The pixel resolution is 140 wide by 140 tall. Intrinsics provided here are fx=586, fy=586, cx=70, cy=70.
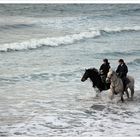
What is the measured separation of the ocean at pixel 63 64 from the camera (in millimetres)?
5094

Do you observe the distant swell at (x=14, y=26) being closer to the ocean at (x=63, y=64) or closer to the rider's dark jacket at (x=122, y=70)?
the ocean at (x=63, y=64)

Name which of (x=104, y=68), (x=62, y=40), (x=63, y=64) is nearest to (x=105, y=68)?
(x=104, y=68)

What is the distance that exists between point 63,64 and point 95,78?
13.2 inches

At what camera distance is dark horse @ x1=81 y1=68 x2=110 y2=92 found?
547cm

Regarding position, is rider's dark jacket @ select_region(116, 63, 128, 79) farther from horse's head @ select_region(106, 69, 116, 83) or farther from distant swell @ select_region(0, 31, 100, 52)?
distant swell @ select_region(0, 31, 100, 52)

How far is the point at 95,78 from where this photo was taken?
5566mm

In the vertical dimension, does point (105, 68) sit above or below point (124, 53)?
below

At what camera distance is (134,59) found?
17.9 feet

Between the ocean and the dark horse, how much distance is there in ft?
0.15

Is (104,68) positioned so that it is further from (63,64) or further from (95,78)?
(63,64)

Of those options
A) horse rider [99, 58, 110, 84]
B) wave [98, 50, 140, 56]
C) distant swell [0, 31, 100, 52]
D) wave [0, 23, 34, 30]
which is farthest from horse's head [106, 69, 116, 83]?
wave [0, 23, 34, 30]

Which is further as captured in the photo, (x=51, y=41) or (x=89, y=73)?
(x=51, y=41)

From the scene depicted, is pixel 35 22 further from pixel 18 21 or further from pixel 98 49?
pixel 98 49

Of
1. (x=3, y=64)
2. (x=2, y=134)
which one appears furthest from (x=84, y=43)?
(x=2, y=134)
